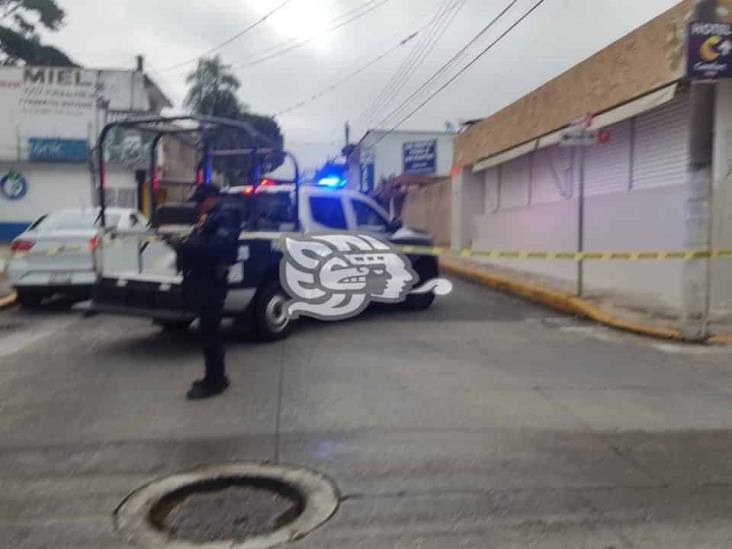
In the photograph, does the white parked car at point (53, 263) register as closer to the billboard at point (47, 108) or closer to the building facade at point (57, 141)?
the building facade at point (57, 141)

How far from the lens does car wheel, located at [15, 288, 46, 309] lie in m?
11.0

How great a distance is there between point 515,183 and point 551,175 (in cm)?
255

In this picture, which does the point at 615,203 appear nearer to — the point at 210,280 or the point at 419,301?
the point at 419,301

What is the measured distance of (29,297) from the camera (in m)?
11.3

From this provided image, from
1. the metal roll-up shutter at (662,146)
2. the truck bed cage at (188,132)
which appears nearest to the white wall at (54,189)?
the truck bed cage at (188,132)

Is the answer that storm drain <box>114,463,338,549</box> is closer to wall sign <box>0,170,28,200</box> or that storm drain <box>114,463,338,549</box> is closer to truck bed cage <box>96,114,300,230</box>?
truck bed cage <box>96,114,300,230</box>

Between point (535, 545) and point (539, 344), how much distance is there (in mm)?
5286

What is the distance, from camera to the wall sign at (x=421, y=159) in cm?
4069


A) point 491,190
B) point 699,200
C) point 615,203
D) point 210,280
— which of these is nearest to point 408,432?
point 210,280

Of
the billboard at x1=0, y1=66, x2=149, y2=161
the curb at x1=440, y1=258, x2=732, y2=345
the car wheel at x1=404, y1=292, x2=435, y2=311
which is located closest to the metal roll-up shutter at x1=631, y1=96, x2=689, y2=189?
the curb at x1=440, y1=258, x2=732, y2=345

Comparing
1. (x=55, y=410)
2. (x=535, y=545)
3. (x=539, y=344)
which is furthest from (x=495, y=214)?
(x=535, y=545)

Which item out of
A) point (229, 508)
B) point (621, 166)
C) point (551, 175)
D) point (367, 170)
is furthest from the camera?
point (367, 170)

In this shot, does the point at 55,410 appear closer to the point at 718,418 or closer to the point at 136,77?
the point at 718,418

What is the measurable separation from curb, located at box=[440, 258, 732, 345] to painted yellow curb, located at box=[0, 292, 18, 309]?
8.22 m
